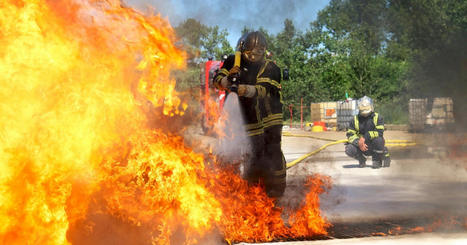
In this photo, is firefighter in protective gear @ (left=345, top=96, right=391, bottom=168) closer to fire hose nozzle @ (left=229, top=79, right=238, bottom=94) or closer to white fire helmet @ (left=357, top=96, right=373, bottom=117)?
white fire helmet @ (left=357, top=96, right=373, bottom=117)

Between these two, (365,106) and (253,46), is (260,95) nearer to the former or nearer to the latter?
(253,46)

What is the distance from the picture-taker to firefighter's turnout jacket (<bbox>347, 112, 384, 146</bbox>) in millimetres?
9844

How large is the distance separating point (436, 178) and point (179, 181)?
19.8 feet

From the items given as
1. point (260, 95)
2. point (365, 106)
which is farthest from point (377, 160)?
point (260, 95)

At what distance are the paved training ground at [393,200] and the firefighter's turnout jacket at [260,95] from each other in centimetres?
87

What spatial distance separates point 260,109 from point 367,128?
206 inches

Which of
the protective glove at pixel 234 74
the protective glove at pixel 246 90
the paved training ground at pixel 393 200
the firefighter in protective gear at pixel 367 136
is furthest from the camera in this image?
the firefighter in protective gear at pixel 367 136

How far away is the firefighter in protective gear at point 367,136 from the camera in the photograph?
9.84 meters

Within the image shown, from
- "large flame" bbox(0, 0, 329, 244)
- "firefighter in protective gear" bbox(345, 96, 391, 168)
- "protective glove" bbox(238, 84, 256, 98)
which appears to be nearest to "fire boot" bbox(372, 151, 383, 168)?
"firefighter in protective gear" bbox(345, 96, 391, 168)

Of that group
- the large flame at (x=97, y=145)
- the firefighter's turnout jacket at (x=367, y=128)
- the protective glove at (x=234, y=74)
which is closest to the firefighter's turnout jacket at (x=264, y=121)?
the protective glove at (x=234, y=74)

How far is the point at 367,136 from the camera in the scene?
32.7ft

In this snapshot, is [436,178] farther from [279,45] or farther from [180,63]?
[279,45]

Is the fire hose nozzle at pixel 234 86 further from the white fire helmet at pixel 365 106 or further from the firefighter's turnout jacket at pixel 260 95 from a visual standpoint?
the white fire helmet at pixel 365 106

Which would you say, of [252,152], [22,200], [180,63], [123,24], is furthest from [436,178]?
[22,200]
